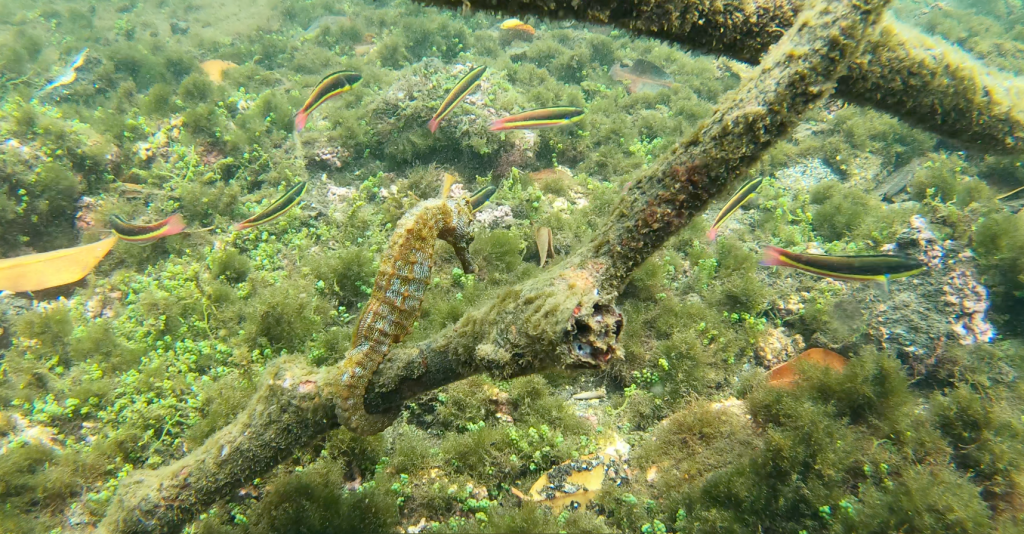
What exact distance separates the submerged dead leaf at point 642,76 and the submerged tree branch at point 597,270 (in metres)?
8.21

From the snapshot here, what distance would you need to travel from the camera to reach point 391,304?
2342mm

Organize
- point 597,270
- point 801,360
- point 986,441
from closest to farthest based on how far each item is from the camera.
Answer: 1. point 597,270
2. point 986,441
3. point 801,360

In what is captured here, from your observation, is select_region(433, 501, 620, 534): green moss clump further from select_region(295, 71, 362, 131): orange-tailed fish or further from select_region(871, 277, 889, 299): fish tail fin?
select_region(295, 71, 362, 131): orange-tailed fish

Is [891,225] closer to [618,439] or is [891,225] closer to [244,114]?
[618,439]

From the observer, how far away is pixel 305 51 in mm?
12078

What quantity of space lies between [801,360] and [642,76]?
9088mm

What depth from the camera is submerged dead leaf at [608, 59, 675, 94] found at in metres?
9.87

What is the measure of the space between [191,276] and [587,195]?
5.77m

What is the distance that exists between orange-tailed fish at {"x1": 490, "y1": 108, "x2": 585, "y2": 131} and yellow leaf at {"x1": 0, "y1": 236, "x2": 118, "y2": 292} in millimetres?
5831

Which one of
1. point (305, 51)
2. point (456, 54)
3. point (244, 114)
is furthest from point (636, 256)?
point (305, 51)

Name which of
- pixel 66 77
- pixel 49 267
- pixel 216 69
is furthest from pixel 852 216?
pixel 66 77

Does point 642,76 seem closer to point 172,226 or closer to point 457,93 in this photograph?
point 457,93

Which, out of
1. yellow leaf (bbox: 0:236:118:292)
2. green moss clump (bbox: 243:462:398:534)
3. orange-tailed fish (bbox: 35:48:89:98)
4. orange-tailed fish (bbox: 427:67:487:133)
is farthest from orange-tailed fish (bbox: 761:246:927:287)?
orange-tailed fish (bbox: 35:48:89:98)

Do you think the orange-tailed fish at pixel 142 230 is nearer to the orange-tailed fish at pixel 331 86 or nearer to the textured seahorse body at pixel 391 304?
the orange-tailed fish at pixel 331 86
